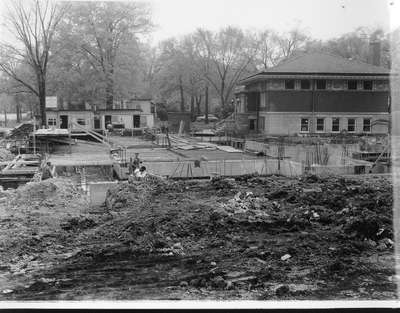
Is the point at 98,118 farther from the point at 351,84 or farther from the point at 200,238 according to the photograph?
the point at 200,238

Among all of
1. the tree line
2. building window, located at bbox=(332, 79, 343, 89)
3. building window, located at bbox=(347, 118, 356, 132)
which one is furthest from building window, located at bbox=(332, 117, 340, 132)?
the tree line

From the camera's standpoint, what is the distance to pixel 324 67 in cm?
2577

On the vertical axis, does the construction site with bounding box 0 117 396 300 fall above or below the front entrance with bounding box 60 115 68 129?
below

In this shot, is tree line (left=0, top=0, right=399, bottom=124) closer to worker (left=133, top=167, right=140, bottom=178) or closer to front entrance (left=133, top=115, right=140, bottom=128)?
front entrance (left=133, top=115, right=140, bottom=128)

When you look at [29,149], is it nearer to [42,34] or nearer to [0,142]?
[0,142]

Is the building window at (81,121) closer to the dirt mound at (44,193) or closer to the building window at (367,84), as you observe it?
the building window at (367,84)

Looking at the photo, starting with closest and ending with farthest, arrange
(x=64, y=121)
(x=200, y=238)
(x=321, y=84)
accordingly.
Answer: (x=200, y=238)
(x=321, y=84)
(x=64, y=121)

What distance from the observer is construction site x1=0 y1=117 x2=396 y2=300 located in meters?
5.83

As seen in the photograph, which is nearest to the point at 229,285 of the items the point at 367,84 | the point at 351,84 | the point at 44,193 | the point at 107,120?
the point at 44,193

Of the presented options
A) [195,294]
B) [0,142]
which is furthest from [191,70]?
[195,294]

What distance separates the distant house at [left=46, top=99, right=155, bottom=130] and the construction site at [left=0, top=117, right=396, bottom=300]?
16679 millimetres

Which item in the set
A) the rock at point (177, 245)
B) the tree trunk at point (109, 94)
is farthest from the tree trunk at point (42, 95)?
the rock at point (177, 245)

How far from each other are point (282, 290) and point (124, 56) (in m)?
30.2

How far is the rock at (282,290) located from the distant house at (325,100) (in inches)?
829
